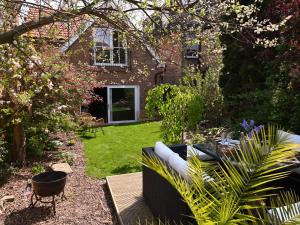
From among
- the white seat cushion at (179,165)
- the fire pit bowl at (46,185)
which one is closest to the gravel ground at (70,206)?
the fire pit bowl at (46,185)

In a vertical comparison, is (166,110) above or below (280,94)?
below

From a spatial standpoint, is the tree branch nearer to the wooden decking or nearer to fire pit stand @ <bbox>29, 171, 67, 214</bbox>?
fire pit stand @ <bbox>29, 171, 67, 214</bbox>

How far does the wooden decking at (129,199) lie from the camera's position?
4.20m

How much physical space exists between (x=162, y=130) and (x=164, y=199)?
425 centimetres

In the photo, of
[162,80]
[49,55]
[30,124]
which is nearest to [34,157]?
[30,124]

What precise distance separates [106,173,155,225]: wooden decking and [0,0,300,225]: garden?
1.4 inches

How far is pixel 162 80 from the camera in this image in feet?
50.1

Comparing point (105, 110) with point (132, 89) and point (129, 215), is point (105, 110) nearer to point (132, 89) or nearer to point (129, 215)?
point (132, 89)

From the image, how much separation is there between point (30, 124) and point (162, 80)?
9.00 m

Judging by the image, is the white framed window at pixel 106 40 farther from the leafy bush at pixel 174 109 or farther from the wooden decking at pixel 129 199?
the wooden decking at pixel 129 199

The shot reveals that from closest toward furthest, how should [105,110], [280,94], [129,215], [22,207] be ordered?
[129,215] < [22,207] < [280,94] < [105,110]

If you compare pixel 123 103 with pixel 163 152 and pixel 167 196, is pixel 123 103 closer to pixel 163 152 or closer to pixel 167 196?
pixel 163 152

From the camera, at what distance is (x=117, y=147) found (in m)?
9.09

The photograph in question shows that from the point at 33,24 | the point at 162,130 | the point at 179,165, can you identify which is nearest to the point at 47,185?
the point at 179,165
